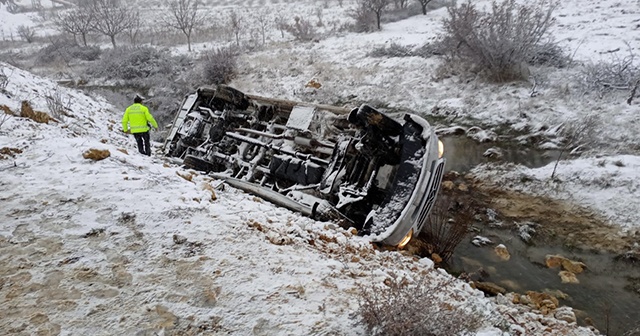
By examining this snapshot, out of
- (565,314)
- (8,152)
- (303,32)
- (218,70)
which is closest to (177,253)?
(8,152)

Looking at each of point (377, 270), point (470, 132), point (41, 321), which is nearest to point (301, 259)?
point (377, 270)

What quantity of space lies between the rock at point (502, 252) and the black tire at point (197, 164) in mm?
4747

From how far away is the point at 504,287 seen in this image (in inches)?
183

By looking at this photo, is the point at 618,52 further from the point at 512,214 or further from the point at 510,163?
the point at 512,214

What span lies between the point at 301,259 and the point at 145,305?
1.18m

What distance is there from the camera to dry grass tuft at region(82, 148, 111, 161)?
14.7 ft

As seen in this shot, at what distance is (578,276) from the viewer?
15.9ft

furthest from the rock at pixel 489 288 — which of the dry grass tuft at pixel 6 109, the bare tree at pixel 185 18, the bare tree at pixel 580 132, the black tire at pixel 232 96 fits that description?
the bare tree at pixel 185 18

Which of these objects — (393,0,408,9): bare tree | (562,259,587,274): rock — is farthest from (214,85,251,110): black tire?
(393,0,408,9): bare tree

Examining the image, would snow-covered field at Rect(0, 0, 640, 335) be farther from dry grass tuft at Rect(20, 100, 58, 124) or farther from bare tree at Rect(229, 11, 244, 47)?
bare tree at Rect(229, 11, 244, 47)

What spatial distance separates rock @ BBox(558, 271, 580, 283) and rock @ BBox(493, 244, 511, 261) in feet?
2.11

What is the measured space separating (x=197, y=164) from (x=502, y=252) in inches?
202

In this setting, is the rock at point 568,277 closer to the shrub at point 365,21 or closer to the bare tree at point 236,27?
the shrub at point 365,21

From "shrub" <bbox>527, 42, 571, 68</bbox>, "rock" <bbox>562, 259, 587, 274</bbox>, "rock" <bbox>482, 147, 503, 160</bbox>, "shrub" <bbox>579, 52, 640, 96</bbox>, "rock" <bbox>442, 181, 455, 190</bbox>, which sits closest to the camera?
"rock" <bbox>562, 259, 587, 274</bbox>
